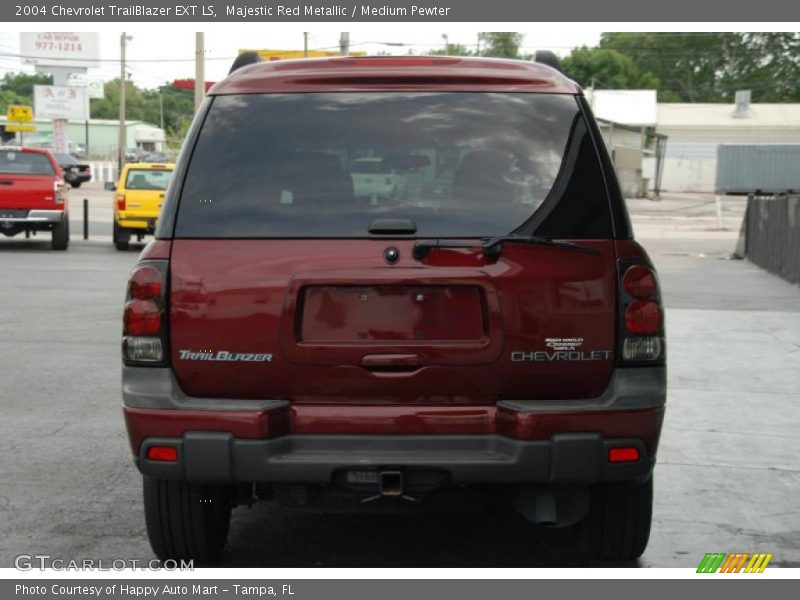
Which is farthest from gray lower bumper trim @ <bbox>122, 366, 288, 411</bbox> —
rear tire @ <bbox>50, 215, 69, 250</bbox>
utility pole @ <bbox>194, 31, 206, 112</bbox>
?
utility pole @ <bbox>194, 31, 206, 112</bbox>

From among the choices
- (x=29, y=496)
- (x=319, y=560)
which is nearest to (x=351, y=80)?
(x=319, y=560)

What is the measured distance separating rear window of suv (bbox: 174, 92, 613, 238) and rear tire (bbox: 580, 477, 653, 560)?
1.13m

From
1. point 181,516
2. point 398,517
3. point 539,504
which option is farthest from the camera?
point 398,517

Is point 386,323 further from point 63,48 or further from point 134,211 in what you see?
point 63,48

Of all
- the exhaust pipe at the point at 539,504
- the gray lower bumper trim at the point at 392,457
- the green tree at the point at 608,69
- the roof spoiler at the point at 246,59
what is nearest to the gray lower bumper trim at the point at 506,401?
the gray lower bumper trim at the point at 392,457

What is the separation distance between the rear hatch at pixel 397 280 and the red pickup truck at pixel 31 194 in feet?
61.0

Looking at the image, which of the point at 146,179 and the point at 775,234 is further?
the point at 146,179

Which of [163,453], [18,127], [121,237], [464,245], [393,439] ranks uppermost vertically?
[464,245]

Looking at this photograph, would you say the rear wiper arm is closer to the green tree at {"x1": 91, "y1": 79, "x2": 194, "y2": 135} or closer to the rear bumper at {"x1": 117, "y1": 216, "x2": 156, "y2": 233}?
the rear bumper at {"x1": 117, "y1": 216, "x2": 156, "y2": 233}

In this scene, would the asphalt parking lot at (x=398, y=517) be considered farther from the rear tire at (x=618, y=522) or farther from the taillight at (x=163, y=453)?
the taillight at (x=163, y=453)

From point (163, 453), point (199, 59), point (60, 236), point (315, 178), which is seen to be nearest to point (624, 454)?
point (315, 178)

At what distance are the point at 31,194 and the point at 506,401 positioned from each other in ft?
63.2

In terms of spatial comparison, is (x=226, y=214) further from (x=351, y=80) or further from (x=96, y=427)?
(x=96, y=427)

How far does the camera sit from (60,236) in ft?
73.8
